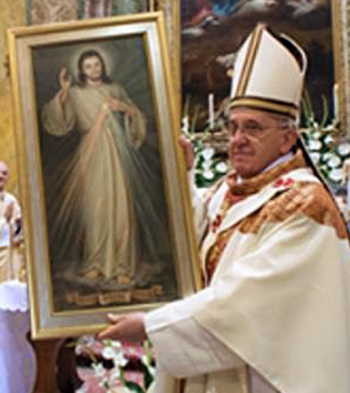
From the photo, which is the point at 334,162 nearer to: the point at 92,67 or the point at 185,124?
the point at 185,124

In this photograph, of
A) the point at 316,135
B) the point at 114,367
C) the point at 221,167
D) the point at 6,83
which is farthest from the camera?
the point at 6,83

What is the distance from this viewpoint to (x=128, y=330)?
2.30 m

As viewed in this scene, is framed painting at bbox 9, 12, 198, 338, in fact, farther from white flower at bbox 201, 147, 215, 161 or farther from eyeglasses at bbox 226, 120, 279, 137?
white flower at bbox 201, 147, 215, 161

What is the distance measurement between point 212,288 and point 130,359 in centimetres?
347

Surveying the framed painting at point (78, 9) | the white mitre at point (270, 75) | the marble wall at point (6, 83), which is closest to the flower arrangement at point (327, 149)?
the framed painting at point (78, 9)

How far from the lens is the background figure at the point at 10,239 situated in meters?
4.68

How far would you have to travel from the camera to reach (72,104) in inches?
98.3

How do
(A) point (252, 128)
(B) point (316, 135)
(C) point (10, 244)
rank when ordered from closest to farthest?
1. (A) point (252, 128)
2. (C) point (10, 244)
3. (B) point (316, 135)

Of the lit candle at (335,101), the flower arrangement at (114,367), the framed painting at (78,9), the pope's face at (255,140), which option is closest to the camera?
the pope's face at (255,140)

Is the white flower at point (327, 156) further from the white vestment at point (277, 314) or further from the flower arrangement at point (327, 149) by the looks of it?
the white vestment at point (277, 314)

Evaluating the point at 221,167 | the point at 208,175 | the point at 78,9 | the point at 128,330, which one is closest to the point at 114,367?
the point at 208,175

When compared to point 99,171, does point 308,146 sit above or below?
above

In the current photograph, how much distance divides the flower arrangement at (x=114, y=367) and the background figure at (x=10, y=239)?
71cm

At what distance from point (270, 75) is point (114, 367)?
339 centimetres
